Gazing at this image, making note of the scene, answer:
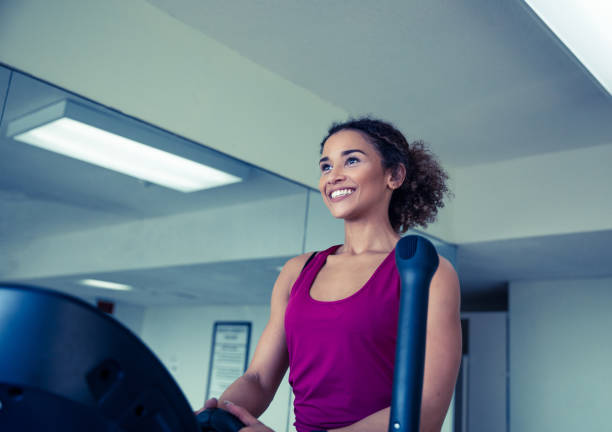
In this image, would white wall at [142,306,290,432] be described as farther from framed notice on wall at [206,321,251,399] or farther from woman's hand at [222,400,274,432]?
woman's hand at [222,400,274,432]

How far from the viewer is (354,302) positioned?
1.06 meters

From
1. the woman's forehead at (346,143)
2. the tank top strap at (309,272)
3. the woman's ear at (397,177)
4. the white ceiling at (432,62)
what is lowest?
the tank top strap at (309,272)

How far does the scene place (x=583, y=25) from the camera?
79.0 inches

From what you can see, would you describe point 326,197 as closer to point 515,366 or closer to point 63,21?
point 63,21

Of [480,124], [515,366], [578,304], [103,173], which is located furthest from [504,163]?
[103,173]

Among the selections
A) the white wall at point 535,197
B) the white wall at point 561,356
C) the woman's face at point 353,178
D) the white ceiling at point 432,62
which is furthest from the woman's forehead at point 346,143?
the white wall at point 561,356

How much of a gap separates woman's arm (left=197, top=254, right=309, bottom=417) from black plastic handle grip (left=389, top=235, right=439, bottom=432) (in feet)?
1.88

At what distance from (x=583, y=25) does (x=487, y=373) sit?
378cm

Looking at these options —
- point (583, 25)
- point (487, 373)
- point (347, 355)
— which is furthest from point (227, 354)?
point (487, 373)

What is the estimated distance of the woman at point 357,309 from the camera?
918mm

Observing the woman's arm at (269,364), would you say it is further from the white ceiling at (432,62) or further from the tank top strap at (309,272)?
the white ceiling at (432,62)

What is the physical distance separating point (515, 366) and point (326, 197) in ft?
13.5

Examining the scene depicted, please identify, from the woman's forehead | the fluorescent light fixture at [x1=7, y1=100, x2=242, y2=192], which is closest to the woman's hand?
the woman's forehead

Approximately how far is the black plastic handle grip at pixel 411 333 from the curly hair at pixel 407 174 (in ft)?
2.56
